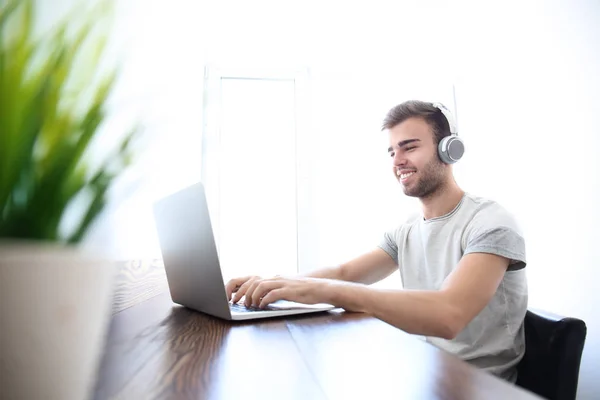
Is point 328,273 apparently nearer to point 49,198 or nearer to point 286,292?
point 286,292

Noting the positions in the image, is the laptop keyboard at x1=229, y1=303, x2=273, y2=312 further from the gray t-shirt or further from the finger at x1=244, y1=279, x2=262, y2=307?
the gray t-shirt

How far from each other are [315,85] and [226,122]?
2.40 ft

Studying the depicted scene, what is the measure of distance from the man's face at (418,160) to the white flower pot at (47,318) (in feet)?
4.72

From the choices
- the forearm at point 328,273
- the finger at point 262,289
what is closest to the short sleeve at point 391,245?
the forearm at point 328,273

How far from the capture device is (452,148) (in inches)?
57.8

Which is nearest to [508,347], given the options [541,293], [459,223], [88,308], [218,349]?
[459,223]

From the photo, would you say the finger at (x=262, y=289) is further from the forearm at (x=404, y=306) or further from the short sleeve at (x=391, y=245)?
the short sleeve at (x=391, y=245)

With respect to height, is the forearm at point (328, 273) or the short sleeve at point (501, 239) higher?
the short sleeve at point (501, 239)

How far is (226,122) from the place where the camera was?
2.75 meters

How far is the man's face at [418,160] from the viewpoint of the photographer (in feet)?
4.99

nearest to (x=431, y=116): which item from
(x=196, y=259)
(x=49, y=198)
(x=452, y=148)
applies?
(x=452, y=148)

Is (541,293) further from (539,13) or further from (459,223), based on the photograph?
(539,13)

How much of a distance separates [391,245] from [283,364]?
4.24ft

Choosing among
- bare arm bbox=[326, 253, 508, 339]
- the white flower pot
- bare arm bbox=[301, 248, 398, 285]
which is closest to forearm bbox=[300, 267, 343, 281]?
bare arm bbox=[301, 248, 398, 285]
